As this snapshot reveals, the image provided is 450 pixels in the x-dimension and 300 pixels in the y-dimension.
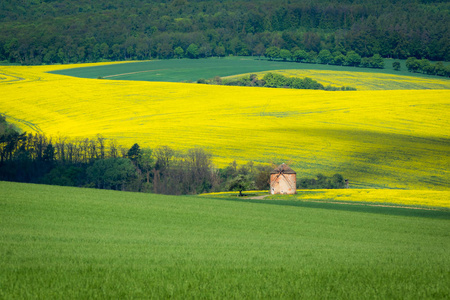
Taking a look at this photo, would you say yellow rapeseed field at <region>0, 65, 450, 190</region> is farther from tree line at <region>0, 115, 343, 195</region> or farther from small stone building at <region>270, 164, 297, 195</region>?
small stone building at <region>270, 164, 297, 195</region>

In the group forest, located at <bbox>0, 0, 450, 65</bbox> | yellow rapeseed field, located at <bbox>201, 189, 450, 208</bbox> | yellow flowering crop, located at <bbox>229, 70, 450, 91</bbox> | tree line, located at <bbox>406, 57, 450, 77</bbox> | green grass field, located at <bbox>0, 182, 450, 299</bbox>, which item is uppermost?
forest, located at <bbox>0, 0, 450, 65</bbox>

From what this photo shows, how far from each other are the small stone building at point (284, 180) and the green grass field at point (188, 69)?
59.8 m

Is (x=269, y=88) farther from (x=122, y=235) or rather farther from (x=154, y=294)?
(x=154, y=294)

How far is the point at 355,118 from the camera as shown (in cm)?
7938

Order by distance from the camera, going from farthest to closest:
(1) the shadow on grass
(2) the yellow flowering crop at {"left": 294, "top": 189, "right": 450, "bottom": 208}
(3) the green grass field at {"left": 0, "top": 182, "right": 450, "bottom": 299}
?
(2) the yellow flowering crop at {"left": 294, "top": 189, "right": 450, "bottom": 208}, (1) the shadow on grass, (3) the green grass field at {"left": 0, "top": 182, "right": 450, "bottom": 299}

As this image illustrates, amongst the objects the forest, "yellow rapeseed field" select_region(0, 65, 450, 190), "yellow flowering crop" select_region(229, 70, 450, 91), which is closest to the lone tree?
"yellow rapeseed field" select_region(0, 65, 450, 190)

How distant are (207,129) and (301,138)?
1371cm

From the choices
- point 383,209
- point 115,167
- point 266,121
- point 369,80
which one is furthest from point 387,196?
point 369,80

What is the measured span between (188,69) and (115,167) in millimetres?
60470

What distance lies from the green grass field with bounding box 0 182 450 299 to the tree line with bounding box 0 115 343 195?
91.0ft

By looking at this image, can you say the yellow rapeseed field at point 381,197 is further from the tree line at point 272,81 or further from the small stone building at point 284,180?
the tree line at point 272,81

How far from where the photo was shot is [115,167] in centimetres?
6131

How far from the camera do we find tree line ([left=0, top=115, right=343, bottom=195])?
6122 centimetres

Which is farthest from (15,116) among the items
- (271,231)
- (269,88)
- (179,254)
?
(179,254)
